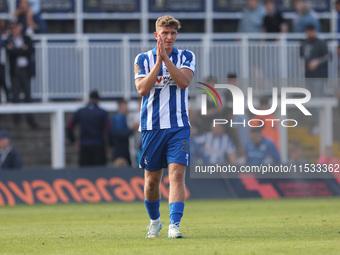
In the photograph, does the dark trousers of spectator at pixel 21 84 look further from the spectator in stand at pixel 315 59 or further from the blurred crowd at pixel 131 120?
the spectator in stand at pixel 315 59

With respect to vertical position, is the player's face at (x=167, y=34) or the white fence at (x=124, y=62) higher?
the player's face at (x=167, y=34)

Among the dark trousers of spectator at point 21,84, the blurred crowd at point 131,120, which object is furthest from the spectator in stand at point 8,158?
the dark trousers of spectator at point 21,84

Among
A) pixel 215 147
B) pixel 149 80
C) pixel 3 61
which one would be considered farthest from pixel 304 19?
pixel 149 80

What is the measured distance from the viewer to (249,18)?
23.9 metres

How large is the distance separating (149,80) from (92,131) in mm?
11422

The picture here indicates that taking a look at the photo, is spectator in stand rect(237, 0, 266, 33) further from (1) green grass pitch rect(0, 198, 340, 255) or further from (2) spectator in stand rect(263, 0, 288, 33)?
(1) green grass pitch rect(0, 198, 340, 255)

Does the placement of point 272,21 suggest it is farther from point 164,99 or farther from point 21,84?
point 164,99

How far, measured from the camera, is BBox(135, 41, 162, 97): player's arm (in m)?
9.69

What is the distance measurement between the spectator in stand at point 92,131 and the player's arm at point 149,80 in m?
11.1

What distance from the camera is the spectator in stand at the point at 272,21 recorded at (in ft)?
77.6

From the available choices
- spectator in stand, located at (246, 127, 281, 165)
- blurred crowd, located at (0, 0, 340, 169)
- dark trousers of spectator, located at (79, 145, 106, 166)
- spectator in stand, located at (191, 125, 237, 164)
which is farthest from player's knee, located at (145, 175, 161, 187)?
dark trousers of spectator, located at (79, 145, 106, 166)

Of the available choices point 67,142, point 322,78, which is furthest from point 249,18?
point 67,142

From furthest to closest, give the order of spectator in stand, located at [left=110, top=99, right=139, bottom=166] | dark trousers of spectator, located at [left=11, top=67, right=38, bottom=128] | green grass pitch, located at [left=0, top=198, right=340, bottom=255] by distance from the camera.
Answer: dark trousers of spectator, located at [left=11, top=67, right=38, bottom=128] < spectator in stand, located at [left=110, top=99, right=139, bottom=166] < green grass pitch, located at [left=0, top=198, right=340, bottom=255]

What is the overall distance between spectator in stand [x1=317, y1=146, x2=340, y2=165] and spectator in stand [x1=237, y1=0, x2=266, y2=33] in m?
4.44
